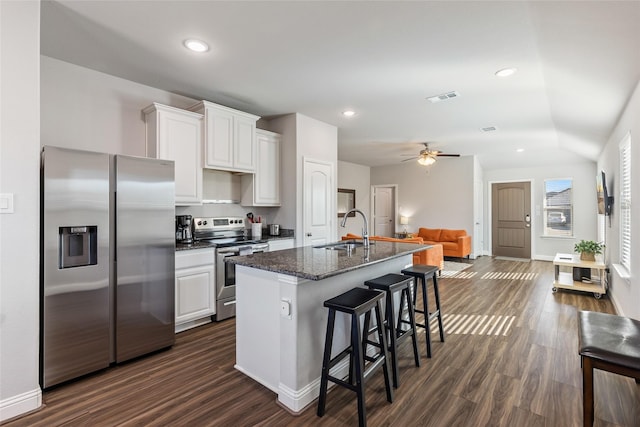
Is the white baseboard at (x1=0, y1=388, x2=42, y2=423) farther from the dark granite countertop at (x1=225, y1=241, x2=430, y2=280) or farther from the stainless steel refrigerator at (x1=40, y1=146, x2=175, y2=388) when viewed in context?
the dark granite countertop at (x1=225, y1=241, x2=430, y2=280)

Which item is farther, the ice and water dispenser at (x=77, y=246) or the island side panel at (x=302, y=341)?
the ice and water dispenser at (x=77, y=246)

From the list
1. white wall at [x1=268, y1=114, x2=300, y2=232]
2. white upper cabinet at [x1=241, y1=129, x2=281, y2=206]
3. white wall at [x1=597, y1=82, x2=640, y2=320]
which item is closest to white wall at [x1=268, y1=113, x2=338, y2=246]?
white wall at [x1=268, y1=114, x2=300, y2=232]

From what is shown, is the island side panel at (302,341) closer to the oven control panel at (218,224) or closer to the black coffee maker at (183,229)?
the black coffee maker at (183,229)

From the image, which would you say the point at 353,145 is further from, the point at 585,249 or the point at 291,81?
the point at 585,249

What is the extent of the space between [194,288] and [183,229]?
0.74 meters

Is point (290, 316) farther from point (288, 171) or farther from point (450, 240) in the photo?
point (450, 240)

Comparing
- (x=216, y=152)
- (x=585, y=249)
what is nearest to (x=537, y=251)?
(x=585, y=249)

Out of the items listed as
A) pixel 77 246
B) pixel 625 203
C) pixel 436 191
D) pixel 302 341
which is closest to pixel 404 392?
pixel 302 341

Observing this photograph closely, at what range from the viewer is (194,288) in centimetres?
329

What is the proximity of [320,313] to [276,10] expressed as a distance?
2.05 meters

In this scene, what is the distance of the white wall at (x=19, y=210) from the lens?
1.92 metres

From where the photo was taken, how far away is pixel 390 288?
7.61ft

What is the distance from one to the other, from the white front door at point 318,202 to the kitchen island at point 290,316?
2.02m

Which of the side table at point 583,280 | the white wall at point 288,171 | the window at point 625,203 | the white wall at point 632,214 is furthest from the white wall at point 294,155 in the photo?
the side table at point 583,280
